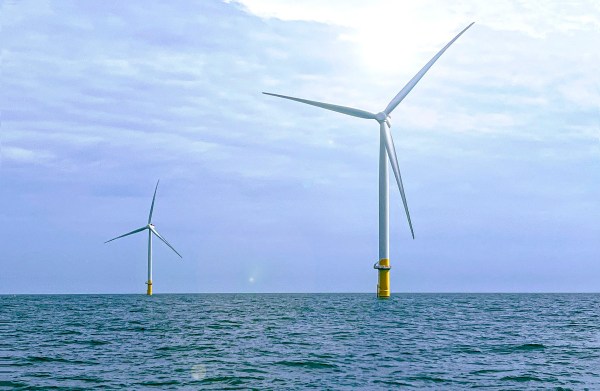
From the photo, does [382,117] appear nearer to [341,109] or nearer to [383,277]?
[341,109]

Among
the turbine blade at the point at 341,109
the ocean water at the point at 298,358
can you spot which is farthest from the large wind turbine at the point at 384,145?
the ocean water at the point at 298,358

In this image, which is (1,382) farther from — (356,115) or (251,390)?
(356,115)

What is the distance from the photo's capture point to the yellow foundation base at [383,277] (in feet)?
307

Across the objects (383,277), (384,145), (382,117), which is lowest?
(383,277)

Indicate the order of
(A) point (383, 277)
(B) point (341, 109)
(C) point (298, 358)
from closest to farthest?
(C) point (298, 358), (B) point (341, 109), (A) point (383, 277)

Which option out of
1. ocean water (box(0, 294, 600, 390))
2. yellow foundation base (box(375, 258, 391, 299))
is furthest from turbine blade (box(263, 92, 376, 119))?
ocean water (box(0, 294, 600, 390))

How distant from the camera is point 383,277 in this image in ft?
311

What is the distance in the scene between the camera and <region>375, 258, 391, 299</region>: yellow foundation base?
93438 mm

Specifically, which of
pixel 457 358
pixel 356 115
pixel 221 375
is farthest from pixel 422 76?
pixel 221 375

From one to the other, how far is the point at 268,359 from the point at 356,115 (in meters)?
65.0

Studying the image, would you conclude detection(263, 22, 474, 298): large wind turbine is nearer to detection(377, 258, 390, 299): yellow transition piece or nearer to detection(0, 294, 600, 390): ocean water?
detection(377, 258, 390, 299): yellow transition piece

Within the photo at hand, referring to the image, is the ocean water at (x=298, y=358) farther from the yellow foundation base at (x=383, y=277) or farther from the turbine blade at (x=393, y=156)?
the yellow foundation base at (x=383, y=277)

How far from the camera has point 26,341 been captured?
4300cm

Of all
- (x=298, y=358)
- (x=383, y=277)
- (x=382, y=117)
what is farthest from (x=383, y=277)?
(x=298, y=358)
